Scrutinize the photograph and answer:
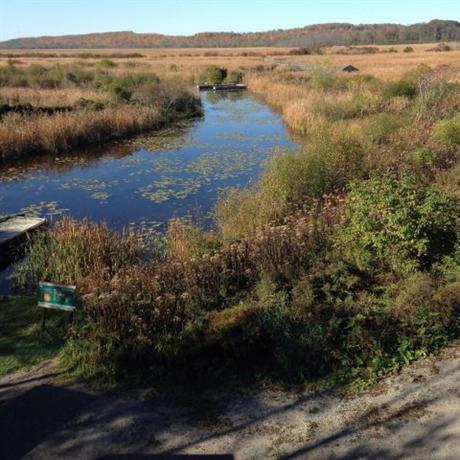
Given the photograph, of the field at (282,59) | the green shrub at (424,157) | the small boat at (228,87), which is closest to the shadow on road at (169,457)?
the green shrub at (424,157)

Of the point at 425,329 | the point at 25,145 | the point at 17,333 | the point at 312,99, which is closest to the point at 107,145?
the point at 25,145

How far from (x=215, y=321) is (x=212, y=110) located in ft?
103

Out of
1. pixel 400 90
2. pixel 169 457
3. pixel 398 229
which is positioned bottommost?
pixel 169 457

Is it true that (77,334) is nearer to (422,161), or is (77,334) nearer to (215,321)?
(215,321)

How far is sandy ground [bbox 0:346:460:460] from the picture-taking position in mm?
4617

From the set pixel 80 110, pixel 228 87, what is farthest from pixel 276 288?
pixel 228 87

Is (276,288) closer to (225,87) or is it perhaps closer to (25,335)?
(25,335)

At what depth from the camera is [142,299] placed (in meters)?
6.68

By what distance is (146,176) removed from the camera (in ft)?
59.8

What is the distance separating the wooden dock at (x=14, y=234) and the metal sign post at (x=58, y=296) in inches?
183

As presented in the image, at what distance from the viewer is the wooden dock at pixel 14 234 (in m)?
10.5

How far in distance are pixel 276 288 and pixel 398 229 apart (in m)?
1.82

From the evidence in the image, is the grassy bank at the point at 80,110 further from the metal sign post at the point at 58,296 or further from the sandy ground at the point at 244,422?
the sandy ground at the point at 244,422

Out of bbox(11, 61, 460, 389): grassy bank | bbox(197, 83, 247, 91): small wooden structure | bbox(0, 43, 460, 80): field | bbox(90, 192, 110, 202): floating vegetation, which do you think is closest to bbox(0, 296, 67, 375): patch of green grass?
bbox(11, 61, 460, 389): grassy bank
